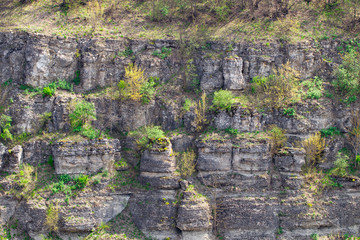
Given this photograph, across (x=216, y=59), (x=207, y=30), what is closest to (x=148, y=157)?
(x=216, y=59)

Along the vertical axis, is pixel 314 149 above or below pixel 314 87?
below

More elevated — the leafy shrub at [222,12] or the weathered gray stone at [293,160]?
the leafy shrub at [222,12]

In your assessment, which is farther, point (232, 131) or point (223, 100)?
point (223, 100)

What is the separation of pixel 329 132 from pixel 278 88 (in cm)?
448

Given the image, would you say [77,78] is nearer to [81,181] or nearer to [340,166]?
[81,181]

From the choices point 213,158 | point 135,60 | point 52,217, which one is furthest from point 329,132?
point 52,217

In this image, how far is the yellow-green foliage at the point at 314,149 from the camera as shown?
830 inches

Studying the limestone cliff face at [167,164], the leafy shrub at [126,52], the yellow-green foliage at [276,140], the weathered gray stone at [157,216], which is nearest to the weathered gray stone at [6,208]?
the limestone cliff face at [167,164]

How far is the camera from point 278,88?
2223cm

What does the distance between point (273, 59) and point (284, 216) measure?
36.0 feet

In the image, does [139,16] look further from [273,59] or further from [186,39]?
[273,59]

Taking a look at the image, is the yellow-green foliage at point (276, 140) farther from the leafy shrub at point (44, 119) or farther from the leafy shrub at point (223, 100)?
the leafy shrub at point (44, 119)

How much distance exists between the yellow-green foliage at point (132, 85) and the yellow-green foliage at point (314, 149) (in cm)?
1153

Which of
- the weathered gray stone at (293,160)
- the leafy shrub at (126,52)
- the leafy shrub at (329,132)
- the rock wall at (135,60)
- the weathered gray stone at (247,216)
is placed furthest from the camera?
the leafy shrub at (126,52)
